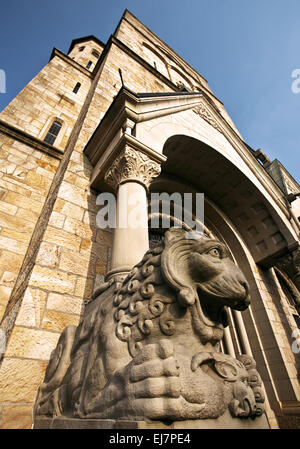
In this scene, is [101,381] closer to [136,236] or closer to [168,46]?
[136,236]

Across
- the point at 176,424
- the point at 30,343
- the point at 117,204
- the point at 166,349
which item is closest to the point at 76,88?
the point at 117,204

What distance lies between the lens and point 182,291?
1.33m

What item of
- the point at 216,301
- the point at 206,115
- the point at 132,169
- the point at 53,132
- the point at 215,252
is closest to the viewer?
the point at 216,301

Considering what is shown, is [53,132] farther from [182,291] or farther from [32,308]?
[182,291]

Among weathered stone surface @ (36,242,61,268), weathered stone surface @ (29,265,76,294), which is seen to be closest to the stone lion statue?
weathered stone surface @ (29,265,76,294)

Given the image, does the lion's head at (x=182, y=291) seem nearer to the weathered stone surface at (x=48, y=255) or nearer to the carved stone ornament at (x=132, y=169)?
the weathered stone surface at (x=48, y=255)

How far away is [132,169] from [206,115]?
424cm

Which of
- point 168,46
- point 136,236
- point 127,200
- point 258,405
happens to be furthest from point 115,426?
point 168,46

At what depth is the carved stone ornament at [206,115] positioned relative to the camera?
19.8 feet

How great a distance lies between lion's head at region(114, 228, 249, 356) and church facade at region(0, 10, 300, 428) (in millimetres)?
735

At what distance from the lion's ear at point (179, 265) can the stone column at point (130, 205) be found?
0.82m

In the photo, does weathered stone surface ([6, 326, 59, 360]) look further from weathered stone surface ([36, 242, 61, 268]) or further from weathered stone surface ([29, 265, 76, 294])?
weathered stone surface ([36, 242, 61, 268])
